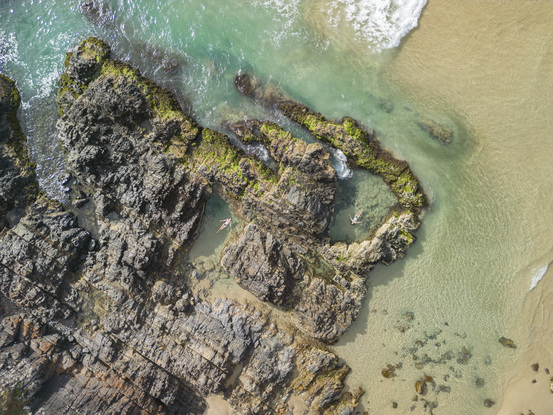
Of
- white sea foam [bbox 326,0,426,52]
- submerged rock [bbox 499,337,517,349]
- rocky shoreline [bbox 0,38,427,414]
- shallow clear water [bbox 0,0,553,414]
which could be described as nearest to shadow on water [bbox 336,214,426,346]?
shallow clear water [bbox 0,0,553,414]

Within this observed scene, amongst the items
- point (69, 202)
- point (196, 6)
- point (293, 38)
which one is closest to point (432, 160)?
point (293, 38)

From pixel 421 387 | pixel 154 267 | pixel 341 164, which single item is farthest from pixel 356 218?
pixel 154 267

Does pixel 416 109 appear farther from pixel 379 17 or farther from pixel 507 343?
pixel 507 343

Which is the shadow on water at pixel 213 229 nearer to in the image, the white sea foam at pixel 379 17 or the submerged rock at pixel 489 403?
the white sea foam at pixel 379 17

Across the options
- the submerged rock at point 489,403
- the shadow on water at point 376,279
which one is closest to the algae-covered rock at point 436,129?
the shadow on water at point 376,279

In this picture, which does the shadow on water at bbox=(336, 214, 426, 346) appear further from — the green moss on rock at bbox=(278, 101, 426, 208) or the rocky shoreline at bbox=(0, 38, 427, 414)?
the green moss on rock at bbox=(278, 101, 426, 208)

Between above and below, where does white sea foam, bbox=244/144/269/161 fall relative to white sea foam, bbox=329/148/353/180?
below
